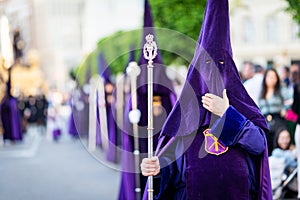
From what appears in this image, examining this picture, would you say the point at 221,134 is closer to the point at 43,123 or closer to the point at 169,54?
the point at 169,54

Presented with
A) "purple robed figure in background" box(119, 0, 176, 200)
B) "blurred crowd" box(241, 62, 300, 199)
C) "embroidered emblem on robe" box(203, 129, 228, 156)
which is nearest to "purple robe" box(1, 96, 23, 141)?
"blurred crowd" box(241, 62, 300, 199)

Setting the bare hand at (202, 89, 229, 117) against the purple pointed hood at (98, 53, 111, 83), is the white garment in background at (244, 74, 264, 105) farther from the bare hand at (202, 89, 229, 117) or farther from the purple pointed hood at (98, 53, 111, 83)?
the purple pointed hood at (98, 53, 111, 83)

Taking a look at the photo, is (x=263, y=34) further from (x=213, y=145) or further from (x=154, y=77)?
(x=213, y=145)

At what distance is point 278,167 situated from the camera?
Result: 727 centimetres

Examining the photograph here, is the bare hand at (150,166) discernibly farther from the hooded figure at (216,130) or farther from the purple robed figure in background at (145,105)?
the purple robed figure in background at (145,105)

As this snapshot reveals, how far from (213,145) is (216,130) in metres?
0.15

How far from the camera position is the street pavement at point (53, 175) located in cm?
859

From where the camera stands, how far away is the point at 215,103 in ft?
11.2

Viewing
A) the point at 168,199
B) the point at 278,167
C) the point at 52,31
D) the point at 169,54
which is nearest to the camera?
the point at 168,199

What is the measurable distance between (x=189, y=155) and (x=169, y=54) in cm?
1298

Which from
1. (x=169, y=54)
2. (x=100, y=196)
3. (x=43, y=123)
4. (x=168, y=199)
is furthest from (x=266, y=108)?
(x=43, y=123)

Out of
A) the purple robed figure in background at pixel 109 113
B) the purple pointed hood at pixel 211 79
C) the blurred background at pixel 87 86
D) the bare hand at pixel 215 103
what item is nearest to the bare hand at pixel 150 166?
the purple pointed hood at pixel 211 79

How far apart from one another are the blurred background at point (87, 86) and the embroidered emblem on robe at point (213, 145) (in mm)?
2012

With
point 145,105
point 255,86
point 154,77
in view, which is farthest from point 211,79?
point 255,86
